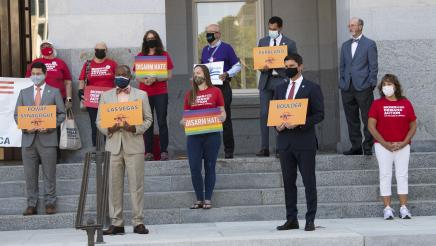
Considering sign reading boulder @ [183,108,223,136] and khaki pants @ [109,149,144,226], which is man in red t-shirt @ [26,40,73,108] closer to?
sign reading boulder @ [183,108,223,136]

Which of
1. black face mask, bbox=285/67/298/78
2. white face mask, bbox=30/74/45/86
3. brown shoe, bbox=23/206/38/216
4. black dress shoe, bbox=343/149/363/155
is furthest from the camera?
black dress shoe, bbox=343/149/363/155

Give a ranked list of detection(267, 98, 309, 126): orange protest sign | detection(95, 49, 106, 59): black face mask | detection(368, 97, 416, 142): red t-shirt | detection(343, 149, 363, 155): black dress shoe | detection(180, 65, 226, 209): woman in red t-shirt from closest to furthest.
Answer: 1. detection(267, 98, 309, 126): orange protest sign
2. detection(180, 65, 226, 209): woman in red t-shirt
3. detection(368, 97, 416, 142): red t-shirt
4. detection(343, 149, 363, 155): black dress shoe
5. detection(95, 49, 106, 59): black face mask

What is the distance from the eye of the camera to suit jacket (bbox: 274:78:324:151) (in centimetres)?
1088

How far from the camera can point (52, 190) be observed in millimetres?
12359

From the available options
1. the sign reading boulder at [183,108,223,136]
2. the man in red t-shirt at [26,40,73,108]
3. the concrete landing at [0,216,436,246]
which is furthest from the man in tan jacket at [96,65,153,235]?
the man in red t-shirt at [26,40,73,108]

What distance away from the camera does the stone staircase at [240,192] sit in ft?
40.3

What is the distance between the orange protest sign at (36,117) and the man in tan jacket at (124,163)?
1305mm

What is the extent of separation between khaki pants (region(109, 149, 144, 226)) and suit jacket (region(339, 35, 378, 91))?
4.02 meters

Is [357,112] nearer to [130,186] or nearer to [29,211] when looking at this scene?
[130,186]

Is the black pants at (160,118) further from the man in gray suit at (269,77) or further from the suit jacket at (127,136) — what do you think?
the suit jacket at (127,136)

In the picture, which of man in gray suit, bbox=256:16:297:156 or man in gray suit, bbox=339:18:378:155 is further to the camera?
man in gray suit, bbox=256:16:297:156

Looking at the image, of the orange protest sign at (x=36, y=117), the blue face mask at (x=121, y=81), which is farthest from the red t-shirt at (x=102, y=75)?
the blue face mask at (x=121, y=81)

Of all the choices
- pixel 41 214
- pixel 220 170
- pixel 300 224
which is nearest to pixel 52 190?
pixel 41 214

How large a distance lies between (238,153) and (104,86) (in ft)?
13.4
